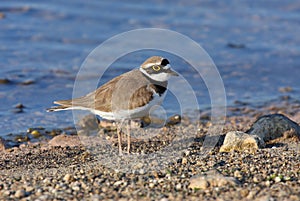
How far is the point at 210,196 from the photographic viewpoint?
6387mm

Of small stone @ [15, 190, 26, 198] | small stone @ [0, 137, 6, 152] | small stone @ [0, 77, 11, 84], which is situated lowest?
small stone @ [0, 137, 6, 152]

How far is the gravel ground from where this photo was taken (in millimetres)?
6469

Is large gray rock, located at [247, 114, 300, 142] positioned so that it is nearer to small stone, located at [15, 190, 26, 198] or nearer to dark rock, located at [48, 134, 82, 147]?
Answer: dark rock, located at [48, 134, 82, 147]

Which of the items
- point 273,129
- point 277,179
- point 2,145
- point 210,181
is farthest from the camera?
point 2,145

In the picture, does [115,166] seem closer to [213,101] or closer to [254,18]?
[213,101]

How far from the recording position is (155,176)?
7090 millimetres

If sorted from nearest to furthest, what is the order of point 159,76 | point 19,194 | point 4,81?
point 19,194 → point 159,76 → point 4,81

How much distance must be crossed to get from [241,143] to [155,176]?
177 cm

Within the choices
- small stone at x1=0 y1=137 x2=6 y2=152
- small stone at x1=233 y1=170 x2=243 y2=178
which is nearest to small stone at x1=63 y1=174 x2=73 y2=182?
small stone at x1=233 y1=170 x2=243 y2=178

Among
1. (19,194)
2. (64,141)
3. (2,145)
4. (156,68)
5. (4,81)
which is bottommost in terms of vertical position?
(2,145)

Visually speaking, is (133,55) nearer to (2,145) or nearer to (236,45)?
(236,45)

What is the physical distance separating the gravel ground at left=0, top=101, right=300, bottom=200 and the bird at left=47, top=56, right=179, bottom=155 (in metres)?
0.75

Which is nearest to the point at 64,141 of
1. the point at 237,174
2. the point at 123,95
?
the point at 123,95

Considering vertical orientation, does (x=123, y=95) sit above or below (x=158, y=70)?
below
